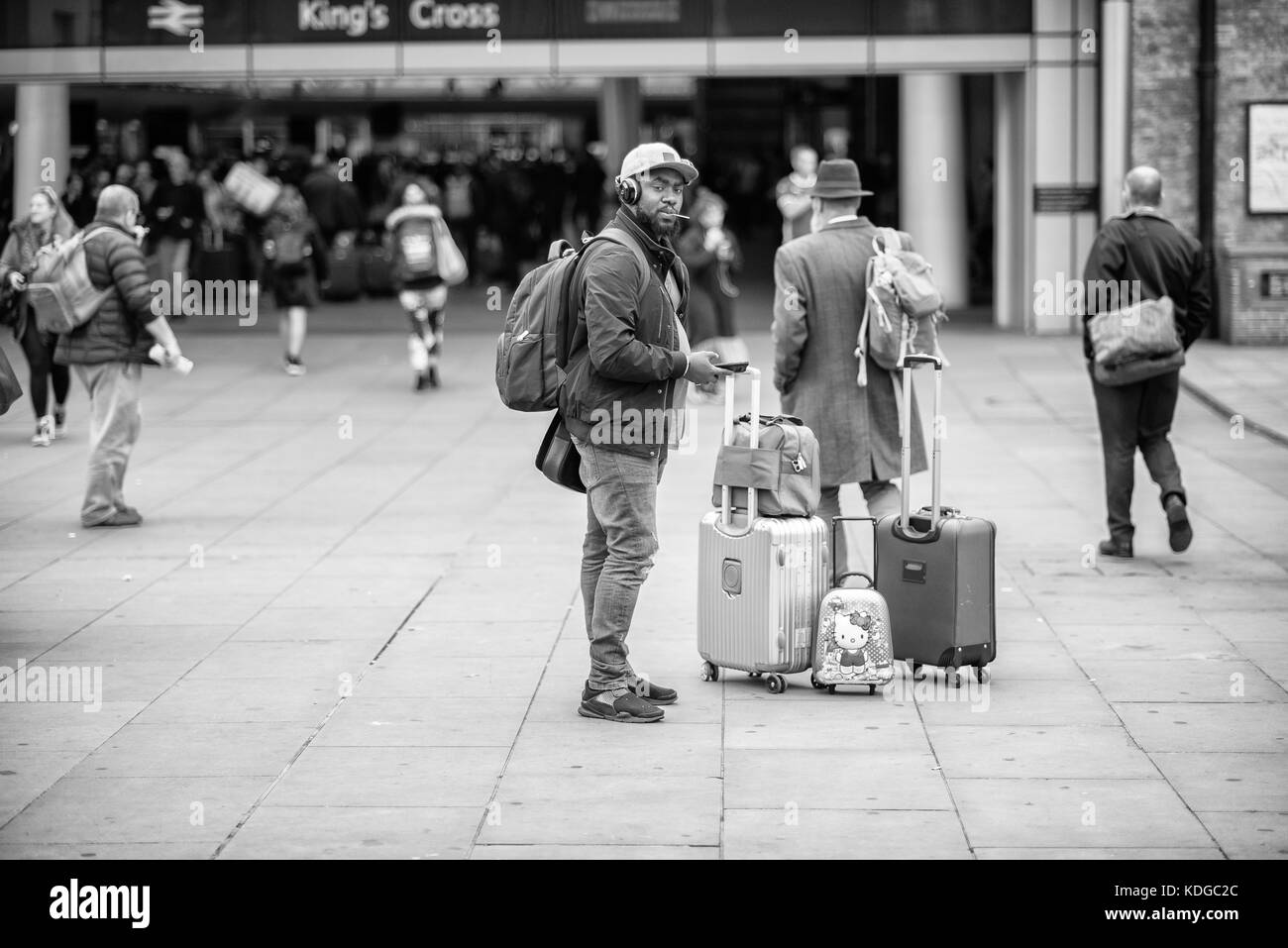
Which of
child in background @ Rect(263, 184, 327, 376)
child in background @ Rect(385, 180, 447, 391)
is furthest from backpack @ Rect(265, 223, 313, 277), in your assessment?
child in background @ Rect(385, 180, 447, 391)

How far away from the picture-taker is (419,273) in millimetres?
15695

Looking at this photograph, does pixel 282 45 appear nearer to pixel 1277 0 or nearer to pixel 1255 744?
pixel 1277 0

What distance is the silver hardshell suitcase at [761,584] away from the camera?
6516mm

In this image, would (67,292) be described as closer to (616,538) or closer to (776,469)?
(616,538)

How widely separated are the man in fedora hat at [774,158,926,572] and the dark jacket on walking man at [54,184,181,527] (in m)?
3.84

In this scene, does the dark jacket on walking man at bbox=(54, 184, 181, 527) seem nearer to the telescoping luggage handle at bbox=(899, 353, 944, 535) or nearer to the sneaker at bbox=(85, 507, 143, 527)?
the sneaker at bbox=(85, 507, 143, 527)

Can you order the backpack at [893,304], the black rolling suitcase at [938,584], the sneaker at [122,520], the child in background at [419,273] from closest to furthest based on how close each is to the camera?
the black rolling suitcase at [938,584] < the backpack at [893,304] < the sneaker at [122,520] < the child in background at [419,273]

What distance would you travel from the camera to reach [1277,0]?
19.0m

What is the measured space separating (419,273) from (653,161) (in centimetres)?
969

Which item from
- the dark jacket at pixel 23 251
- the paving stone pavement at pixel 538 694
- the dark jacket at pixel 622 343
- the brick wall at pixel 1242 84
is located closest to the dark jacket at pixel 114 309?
the paving stone pavement at pixel 538 694

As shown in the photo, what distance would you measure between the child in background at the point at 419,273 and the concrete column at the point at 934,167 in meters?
7.63

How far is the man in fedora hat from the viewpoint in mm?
7719

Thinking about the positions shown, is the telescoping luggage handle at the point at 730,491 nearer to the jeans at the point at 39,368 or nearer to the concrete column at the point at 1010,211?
the jeans at the point at 39,368
